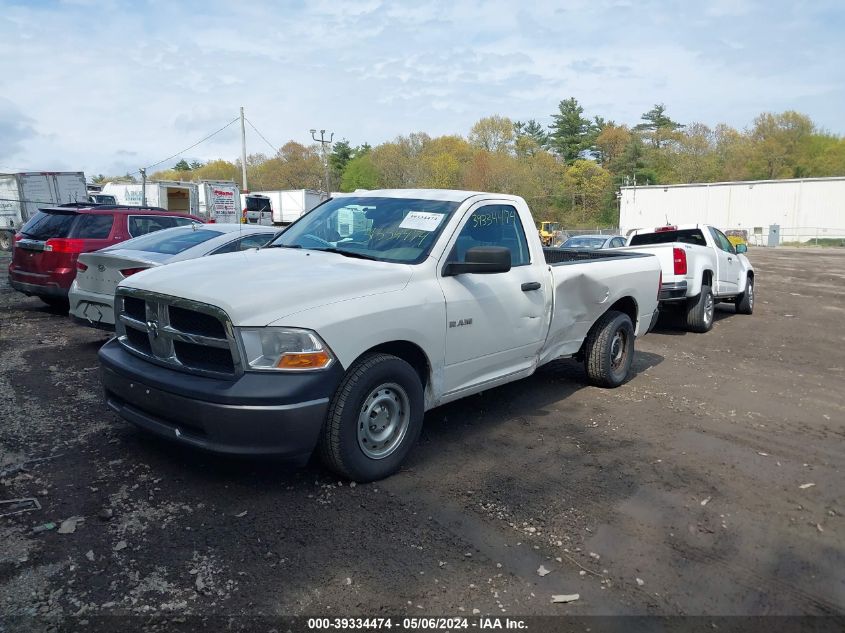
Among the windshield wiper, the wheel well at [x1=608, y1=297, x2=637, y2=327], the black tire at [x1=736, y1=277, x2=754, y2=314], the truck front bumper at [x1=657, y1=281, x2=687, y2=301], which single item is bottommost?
the black tire at [x1=736, y1=277, x2=754, y2=314]

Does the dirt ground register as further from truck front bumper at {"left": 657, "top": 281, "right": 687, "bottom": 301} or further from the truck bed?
truck front bumper at {"left": 657, "top": 281, "right": 687, "bottom": 301}

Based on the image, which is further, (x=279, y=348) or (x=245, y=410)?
(x=279, y=348)

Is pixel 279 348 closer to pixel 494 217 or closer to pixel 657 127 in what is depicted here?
pixel 494 217

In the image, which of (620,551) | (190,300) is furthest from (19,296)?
(620,551)

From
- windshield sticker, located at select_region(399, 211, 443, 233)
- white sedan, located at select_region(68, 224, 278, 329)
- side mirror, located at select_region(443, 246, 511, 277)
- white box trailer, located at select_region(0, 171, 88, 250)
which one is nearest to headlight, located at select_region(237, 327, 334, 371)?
side mirror, located at select_region(443, 246, 511, 277)

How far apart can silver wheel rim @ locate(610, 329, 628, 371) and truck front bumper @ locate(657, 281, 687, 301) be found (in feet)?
12.7

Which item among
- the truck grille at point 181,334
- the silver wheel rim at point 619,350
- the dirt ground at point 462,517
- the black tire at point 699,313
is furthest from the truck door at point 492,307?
the black tire at point 699,313

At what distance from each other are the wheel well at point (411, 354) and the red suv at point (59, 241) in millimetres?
6866

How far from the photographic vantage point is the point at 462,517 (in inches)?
145

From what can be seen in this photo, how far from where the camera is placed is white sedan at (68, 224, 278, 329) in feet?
22.6

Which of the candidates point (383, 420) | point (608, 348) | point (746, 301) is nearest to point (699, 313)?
point (746, 301)

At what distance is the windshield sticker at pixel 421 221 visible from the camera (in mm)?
4715

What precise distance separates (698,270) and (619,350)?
15.2 feet

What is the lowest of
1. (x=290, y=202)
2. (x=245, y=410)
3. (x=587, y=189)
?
(x=245, y=410)
